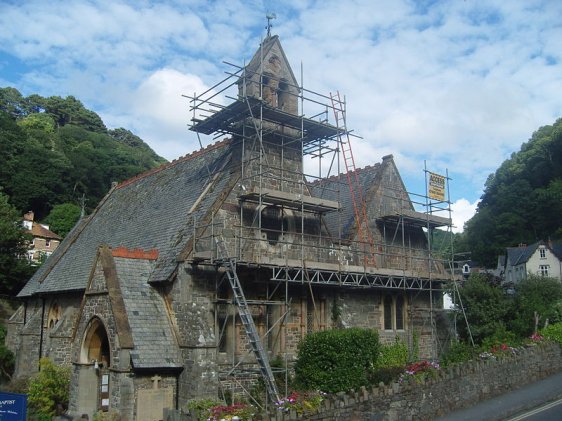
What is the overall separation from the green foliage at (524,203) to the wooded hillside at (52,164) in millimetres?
51942

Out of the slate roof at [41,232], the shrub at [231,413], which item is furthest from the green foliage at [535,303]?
the slate roof at [41,232]

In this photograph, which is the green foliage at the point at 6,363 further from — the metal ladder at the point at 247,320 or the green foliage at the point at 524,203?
the green foliage at the point at 524,203

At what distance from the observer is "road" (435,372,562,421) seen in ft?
57.9

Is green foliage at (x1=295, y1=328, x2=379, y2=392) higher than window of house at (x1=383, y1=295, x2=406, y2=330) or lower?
lower

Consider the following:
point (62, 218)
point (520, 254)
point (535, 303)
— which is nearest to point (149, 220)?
point (535, 303)

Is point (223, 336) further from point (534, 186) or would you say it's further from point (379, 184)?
point (534, 186)

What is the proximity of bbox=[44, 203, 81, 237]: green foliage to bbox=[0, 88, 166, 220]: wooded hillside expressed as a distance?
2.36m

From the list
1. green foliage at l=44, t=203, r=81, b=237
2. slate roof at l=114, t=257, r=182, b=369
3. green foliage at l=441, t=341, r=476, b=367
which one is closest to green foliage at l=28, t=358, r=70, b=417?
slate roof at l=114, t=257, r=182, b=369

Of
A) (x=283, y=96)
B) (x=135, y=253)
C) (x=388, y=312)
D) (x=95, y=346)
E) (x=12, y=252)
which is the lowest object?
(x=95, y=346)

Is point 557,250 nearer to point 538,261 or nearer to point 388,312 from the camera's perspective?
point 538,261

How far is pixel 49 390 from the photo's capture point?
21.2 m

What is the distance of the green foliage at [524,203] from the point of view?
256ft

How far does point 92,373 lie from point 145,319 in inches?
110

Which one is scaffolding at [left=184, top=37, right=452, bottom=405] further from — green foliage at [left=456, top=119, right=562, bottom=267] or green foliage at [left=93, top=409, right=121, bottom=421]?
green foliage at [left=456, top=119, right=562, bottom=267]
